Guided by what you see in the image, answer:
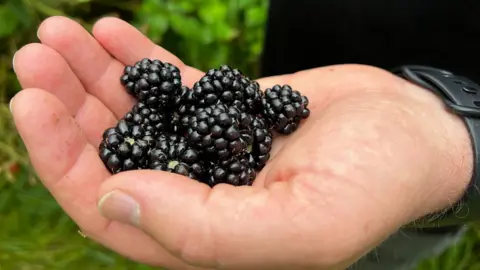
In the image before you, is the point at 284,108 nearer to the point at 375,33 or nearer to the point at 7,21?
the point at 375,33

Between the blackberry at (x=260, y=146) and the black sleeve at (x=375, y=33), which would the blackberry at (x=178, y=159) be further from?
the black sleeve at (x=375, y=33)

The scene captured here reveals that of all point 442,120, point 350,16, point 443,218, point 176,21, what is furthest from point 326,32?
point 443,218

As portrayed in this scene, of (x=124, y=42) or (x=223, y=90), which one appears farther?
(x=124, y=42)

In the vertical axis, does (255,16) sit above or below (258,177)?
above

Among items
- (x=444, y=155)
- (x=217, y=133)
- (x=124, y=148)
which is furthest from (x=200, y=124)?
(x=444, y=155)

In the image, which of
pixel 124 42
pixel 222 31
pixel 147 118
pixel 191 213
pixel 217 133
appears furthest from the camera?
pixel 222 31

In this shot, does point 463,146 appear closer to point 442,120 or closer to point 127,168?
point 442,120

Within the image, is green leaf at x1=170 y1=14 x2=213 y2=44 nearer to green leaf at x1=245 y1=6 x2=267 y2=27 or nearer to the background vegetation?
the background vegetation

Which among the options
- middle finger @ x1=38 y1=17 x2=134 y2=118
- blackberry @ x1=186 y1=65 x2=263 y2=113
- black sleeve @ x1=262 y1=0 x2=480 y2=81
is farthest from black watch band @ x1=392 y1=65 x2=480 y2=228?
middle finger @ x1=38 y1=17 x2=134 y2=118

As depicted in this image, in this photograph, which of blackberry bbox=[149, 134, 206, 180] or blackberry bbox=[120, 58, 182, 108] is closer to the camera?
blackberry bbox=[149, 134, 206, 180]
